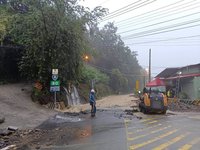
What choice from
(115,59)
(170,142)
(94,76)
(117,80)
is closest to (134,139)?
(170,142)

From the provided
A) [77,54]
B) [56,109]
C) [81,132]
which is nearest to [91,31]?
[77,54]

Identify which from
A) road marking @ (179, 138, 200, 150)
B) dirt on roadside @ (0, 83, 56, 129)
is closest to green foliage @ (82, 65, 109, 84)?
dirt on roadside @ (0, 83, 56, 129)

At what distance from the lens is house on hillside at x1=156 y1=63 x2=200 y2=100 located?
45812 millimetres

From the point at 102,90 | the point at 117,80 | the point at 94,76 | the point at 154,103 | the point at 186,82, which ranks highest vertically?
the point at 117,80

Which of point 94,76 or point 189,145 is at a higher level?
point 94,76

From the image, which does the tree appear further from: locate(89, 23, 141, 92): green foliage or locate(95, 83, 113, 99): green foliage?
locate(89, 23, 141, 92): green foliage

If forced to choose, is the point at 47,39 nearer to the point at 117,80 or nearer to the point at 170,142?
the point at 170,142

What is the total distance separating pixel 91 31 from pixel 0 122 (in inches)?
825

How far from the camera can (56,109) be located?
30.9 meters

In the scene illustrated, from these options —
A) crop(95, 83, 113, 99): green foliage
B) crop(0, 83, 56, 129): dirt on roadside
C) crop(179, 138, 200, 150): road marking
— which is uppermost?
crop(95, 83, 113, 99): green foliage

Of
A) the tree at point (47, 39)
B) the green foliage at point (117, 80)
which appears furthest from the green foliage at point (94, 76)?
the tree at point (47, 39)

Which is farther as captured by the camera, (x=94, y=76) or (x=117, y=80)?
(x=117, y=80)

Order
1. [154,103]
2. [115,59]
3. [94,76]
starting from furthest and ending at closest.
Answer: [115,59], [94,76], [154,103]

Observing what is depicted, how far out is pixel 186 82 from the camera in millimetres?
50875
